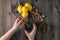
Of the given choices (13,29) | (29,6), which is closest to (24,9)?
(29,6)

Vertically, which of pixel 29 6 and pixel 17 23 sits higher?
pixel 29 6

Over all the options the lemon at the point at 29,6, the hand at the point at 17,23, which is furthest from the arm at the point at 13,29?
the lemon at the point at 29,6

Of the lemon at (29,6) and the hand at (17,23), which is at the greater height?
the lemon at (29,6)

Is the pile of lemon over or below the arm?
over

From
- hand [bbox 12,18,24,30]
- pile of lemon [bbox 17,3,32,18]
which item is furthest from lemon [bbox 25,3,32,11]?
hand [bbox 12,18,24,30]

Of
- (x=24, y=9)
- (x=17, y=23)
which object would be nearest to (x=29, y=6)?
(x=24, y=9)

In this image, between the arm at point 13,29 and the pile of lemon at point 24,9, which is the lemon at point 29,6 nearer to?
the pile of lemon at point 24,9

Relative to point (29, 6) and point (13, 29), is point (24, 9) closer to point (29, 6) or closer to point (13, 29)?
point (29, 6)

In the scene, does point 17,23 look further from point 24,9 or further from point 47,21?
point 47,21

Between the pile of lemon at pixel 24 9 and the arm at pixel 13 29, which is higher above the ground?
the pile of lemon at pixel 24 9

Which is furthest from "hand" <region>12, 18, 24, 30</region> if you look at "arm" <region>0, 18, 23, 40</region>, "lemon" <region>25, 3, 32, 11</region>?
"lemon" <region>25, 3, 32, 11</region>

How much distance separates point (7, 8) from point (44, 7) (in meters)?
0.32

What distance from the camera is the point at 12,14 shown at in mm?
1539

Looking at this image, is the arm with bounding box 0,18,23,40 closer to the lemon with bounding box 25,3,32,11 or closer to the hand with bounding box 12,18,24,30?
the hand with bounding box 12,18,24,30
